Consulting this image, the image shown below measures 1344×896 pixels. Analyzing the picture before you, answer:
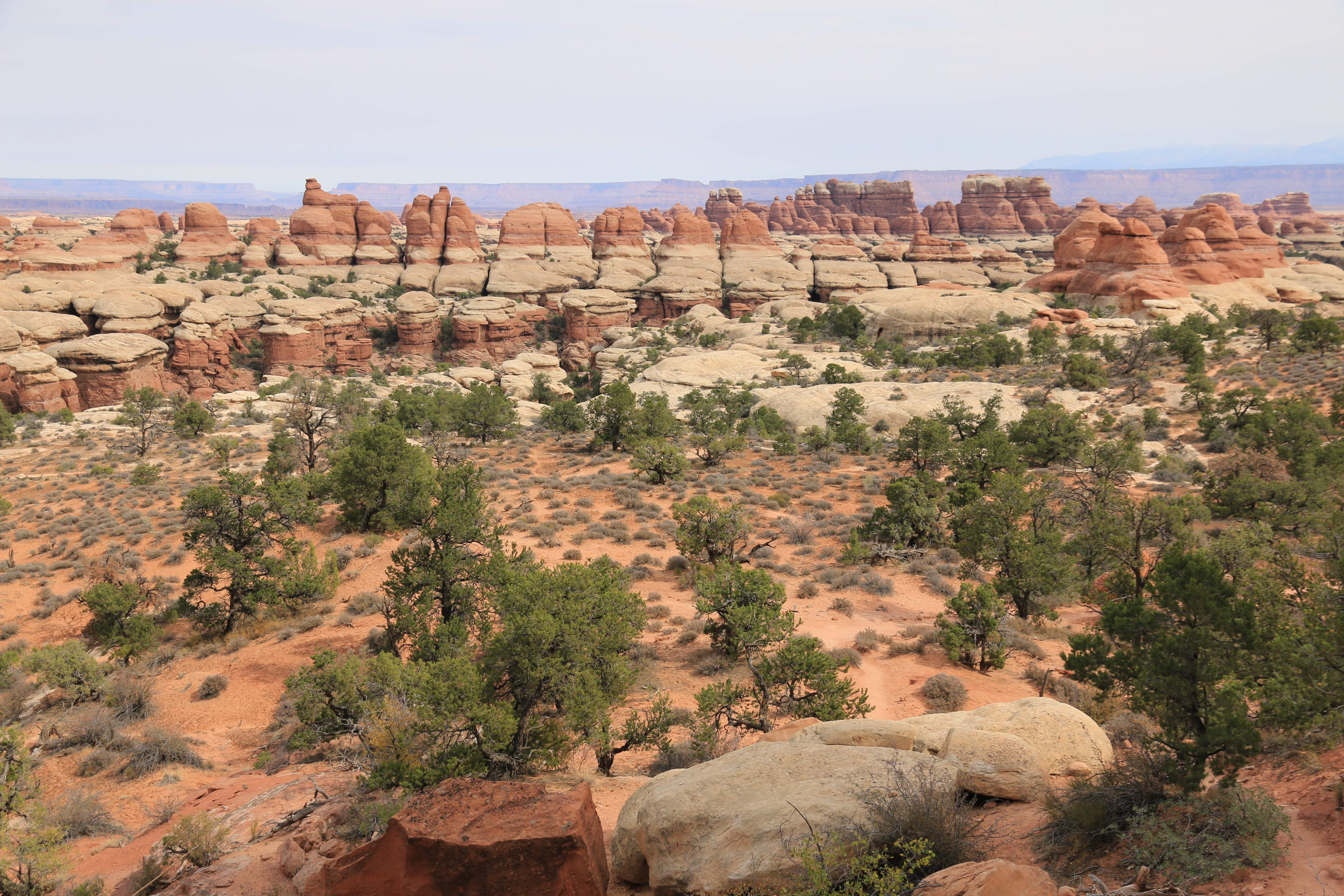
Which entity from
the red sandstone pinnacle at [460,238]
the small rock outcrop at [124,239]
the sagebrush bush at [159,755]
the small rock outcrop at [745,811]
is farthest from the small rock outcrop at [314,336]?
the small rock outcrop at [745,811]

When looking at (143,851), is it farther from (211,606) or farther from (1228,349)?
(1228,349)

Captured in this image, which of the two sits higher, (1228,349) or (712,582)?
(1228,349)

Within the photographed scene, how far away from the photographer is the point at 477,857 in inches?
248

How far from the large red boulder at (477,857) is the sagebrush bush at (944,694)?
7091 millimetres

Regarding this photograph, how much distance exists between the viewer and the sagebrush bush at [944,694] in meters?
11.6

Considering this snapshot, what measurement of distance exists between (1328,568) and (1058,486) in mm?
12783

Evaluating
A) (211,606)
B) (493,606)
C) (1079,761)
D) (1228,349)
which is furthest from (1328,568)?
(1228,349)

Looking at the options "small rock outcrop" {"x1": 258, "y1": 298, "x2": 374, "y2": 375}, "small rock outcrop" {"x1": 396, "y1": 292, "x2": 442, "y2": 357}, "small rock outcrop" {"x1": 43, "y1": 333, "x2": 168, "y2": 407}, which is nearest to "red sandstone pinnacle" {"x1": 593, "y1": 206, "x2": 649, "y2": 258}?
"small rock outcrop" {"x1": 396, "y1": 292, "x2": 442, "y2": 357}

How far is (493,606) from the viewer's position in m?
12.2

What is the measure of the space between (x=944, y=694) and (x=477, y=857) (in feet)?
27.9

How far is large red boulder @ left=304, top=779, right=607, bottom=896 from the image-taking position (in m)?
6.32

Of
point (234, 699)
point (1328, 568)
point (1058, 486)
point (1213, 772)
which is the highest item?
point (1328, 568)

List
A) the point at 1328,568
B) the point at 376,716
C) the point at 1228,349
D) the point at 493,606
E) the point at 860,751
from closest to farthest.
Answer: the point at 860,751
the point at 1328,568
the point at 376,716
the point at 493,606
the point at 1228,349

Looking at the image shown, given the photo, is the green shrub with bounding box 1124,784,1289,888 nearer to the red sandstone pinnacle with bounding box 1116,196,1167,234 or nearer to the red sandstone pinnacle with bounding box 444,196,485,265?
the red sandstone pinnacle with bounding box 444,196,485,265
